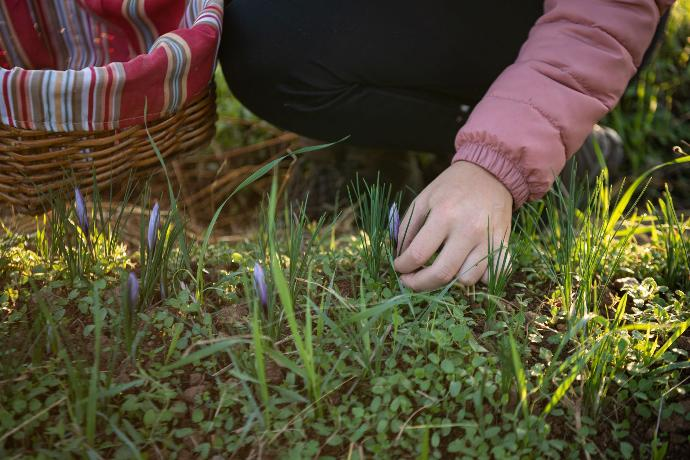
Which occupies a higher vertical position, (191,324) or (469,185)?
(469,185)

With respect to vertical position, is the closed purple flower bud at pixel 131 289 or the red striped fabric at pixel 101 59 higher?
the red striped fabric at pixel 101 59

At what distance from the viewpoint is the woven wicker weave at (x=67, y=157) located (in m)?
1.47

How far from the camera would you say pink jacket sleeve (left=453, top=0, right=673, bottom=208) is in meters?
1.40

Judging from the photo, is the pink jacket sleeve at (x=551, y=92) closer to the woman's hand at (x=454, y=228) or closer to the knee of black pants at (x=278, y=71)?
the woman's hand at (x=454, y=228)

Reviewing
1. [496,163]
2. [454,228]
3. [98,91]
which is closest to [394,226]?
[454,228]

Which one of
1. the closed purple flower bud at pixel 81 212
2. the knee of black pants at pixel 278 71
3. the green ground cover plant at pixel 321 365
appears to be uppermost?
the knee of black pants at pixel 278 71

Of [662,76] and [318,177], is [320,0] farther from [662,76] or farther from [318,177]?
[662,76]

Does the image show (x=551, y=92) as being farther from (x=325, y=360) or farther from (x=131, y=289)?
(x=131, y=289)

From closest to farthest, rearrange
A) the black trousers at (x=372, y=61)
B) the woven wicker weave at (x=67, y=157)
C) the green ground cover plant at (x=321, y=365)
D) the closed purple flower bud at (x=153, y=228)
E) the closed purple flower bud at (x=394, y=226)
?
the green ground cover plant at (x=321, y=365), the closed purple flower bud at (x=153, y=228), the closed purple flower bud at (x=394, y=226), the woven wicker weave at (x=67, y=157), the black trousers at (x=372, y=61)

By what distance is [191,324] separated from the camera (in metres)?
1.23

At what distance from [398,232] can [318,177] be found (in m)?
1.22

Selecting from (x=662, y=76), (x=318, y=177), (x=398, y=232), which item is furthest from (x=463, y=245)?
(x=662, y=76)

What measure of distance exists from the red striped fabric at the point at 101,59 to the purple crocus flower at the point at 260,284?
2.07 feet

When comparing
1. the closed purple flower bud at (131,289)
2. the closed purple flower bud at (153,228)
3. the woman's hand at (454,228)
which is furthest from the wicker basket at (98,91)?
the woman's hand at (454,228)
